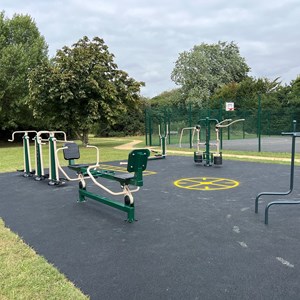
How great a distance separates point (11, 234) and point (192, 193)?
3.38 m

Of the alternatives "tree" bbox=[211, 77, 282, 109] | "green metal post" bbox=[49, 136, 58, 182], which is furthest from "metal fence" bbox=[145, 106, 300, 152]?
"green metal post" bbox=[49, 136, 58, 182]

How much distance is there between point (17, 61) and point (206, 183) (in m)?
21.2

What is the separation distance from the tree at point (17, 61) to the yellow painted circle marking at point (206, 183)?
1831 centimetres

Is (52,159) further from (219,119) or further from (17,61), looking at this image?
(17,61)

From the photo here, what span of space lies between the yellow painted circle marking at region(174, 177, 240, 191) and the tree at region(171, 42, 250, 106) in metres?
36.2

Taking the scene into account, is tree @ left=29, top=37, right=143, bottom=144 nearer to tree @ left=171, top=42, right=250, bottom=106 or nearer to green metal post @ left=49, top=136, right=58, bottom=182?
green metal post @ left=49, top=136, right=58, bottom=182

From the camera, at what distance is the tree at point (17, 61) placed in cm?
2327

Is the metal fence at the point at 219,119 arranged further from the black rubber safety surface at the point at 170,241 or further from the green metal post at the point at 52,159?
the black rubber safety surface at the point at 170,241

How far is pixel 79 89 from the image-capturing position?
60.4ft

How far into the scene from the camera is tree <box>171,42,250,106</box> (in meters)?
44.4

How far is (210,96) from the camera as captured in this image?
44.2 m

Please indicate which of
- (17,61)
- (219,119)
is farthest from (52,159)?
(17,61)

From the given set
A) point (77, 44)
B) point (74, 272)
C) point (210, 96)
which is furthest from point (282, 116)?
point (74, 272)

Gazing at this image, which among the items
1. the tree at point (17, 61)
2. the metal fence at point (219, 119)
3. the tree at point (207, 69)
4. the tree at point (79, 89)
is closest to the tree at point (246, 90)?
the tree at point (207, 69)
